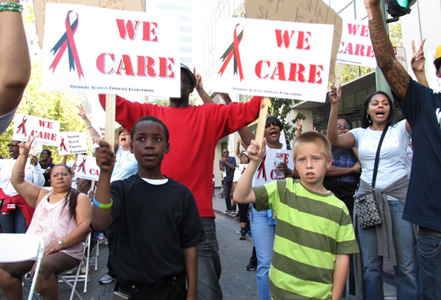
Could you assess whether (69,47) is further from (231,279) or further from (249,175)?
(231,279)

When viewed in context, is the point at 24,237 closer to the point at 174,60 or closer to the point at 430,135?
the point at 174,60

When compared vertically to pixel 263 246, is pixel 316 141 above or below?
above

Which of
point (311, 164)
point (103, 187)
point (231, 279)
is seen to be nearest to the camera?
point (103, 187)

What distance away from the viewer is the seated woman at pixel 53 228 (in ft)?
11.2

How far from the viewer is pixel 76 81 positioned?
91.0 inches

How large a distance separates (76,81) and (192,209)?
1145mm

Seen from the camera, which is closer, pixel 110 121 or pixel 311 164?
pixel 110 121

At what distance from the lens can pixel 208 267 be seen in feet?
7.84

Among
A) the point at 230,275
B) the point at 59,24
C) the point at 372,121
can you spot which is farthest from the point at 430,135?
the point at 230,275

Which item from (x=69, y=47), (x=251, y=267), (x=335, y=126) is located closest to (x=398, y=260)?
(x=335, y=126)

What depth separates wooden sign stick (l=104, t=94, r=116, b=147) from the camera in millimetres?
2084

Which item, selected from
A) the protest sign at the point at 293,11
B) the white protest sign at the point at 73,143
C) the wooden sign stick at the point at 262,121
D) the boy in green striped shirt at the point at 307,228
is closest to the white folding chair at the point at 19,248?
the boy in green striped shirt at the point at 307,228

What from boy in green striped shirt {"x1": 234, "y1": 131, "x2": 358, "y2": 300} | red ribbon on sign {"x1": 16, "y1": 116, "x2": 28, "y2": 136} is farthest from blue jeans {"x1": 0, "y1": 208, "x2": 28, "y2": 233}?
boy in green striped shirt {"x1": 234, "y1": 131, "x2": 358, "y2": 300}

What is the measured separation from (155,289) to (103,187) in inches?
27.4
